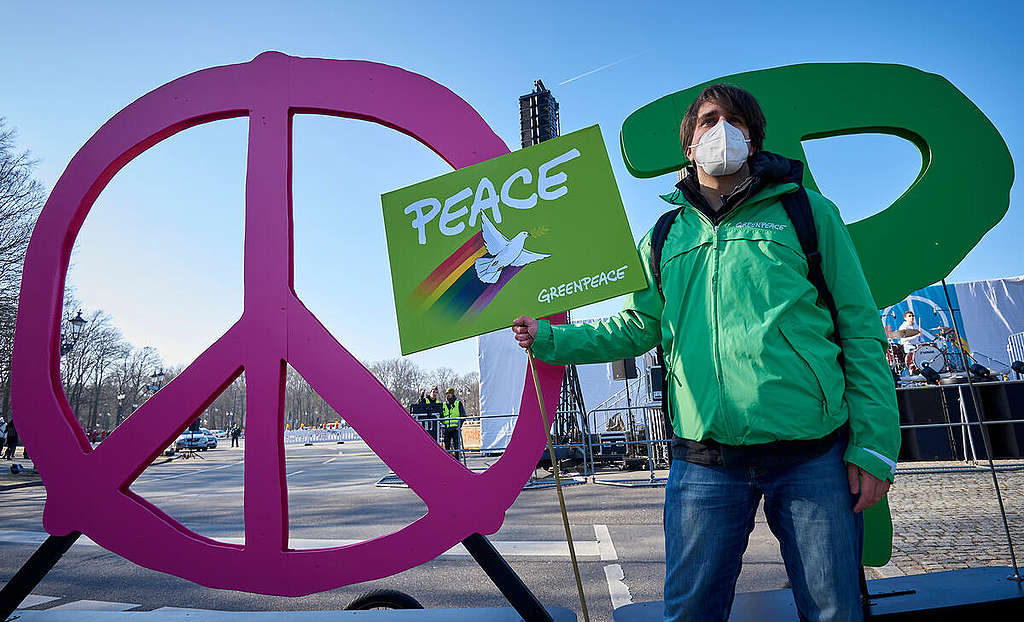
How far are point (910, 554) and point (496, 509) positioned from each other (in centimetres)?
347

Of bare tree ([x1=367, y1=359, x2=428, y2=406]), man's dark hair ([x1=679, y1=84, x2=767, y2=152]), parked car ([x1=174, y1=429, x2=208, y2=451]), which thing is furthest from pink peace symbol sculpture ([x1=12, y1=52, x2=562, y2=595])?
bare tree ([x1=367, y1=359, x2=428, y2=406])

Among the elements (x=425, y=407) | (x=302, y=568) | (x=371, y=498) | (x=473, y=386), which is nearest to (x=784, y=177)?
(x=302, y=568)

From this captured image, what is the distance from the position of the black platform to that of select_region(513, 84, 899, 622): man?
70 cm

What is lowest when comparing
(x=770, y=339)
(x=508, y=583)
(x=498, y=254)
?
(x=508, y=583)

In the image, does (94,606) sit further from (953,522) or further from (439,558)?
(953,522)

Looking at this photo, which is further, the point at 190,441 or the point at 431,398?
the point at 190,441

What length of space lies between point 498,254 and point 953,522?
532 cm

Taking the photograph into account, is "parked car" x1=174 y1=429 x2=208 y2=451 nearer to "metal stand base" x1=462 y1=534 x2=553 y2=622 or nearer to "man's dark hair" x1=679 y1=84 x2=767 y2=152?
"metal stand base" x1=462 y1=534 x2=553 y2=622

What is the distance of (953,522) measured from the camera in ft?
16.6

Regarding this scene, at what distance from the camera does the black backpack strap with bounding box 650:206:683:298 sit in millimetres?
1863

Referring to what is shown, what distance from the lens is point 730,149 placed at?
1.72m

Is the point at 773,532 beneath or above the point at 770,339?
beneath

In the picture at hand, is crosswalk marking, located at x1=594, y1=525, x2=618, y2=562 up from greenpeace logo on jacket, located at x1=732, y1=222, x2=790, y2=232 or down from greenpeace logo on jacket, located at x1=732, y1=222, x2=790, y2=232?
down

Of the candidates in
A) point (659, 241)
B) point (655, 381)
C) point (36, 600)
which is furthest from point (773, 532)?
point (655, 381)
